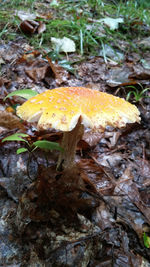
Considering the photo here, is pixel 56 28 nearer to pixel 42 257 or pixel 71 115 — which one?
pixel 71 115

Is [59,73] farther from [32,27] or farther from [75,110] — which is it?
[75,110]

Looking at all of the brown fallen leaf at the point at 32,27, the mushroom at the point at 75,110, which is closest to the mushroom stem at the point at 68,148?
the mushroom at the point at 75,110

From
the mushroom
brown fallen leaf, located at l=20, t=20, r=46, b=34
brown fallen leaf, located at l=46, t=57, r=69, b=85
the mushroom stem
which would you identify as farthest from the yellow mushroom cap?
brown fallen leaf, located at l=20, t=20, r=46, b=34

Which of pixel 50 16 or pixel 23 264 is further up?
pixel 50 16

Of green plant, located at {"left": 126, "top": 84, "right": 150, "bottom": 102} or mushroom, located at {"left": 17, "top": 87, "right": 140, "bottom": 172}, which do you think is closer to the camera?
mushroom, located at {"left": 17, "top": 87, "right": 140, "bottom": 172}

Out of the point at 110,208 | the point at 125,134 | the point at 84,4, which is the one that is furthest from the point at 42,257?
the point at 84,4

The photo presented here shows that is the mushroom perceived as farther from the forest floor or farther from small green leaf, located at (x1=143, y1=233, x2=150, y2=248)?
small green leaf, located at (x1=143, y1=233, x2=150, y2=248)

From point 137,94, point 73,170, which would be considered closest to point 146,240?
point 73,170
